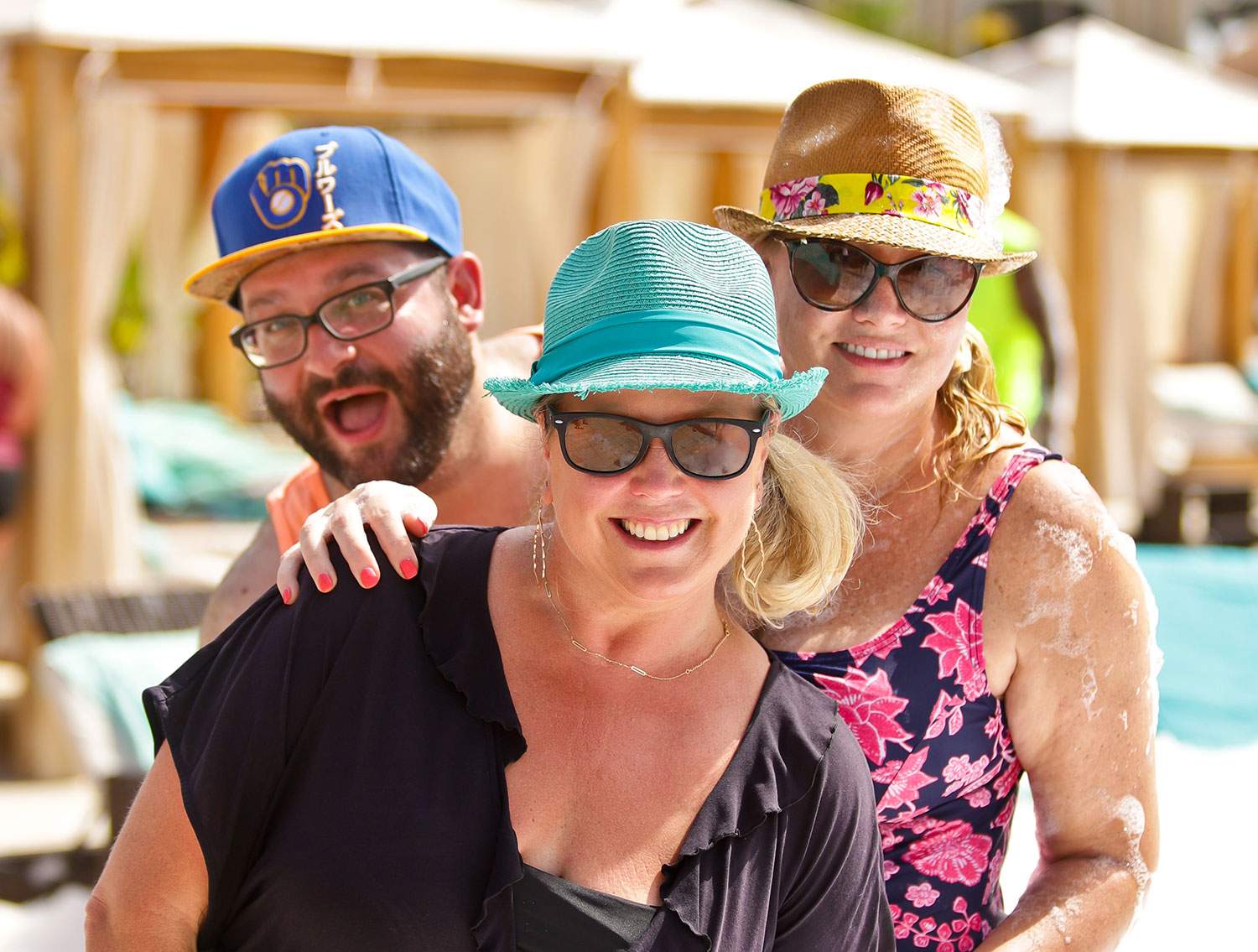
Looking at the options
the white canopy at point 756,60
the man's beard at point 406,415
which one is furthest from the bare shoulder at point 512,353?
the white canopy at point 756,60

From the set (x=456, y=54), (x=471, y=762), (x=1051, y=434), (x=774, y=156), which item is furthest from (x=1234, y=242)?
(x=471, y=762)

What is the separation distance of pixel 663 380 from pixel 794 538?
40 cm

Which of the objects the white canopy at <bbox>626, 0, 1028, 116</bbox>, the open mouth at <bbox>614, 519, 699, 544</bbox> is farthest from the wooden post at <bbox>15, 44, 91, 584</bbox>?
the open mouth at <bbox>614, 519, 699, 544</bbox>

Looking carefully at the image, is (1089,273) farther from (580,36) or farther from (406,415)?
(406,415)

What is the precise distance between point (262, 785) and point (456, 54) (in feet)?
18.4

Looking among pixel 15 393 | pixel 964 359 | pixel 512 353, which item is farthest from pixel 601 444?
pixel 15 393

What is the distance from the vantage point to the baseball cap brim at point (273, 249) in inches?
96.2

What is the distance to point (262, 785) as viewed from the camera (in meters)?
1.63

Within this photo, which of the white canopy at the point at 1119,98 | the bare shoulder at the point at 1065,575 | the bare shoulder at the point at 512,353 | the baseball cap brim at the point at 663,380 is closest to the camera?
the baseball cap brim at the point at 663,380

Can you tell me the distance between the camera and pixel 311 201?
2469 mm

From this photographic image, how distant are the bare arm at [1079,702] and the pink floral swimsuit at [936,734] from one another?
0.04m

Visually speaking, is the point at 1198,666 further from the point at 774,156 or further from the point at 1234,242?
the point at 1234,242

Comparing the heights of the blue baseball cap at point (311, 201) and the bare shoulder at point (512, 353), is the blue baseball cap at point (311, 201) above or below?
above

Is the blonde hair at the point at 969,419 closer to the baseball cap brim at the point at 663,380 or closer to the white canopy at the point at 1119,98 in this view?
the baseball cap brim at the point at 663,380
